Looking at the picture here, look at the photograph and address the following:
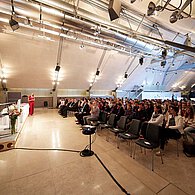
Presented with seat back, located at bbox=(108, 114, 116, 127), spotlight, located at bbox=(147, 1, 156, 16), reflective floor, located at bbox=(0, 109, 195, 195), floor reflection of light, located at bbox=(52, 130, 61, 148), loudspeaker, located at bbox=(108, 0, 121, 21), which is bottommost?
reflective floor, located at bbox=(0, 109, 195, 195)

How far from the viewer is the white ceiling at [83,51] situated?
13.7 ft

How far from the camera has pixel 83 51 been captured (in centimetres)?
886

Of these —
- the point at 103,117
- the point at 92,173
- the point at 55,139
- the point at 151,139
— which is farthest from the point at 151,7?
the point at 55,139

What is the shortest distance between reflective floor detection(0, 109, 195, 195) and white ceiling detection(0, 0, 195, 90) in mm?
3822

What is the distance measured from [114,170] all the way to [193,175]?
1429 millimetres

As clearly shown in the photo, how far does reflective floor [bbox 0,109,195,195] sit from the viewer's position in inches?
79.4

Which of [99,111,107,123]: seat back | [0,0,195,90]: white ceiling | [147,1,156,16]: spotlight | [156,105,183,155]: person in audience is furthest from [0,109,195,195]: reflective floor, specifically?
[0,0,195,90]: white ceiling

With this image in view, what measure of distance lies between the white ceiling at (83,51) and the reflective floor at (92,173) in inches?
150

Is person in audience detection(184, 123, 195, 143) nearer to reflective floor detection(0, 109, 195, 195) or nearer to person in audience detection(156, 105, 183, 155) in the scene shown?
person in audience detection(156, 105, 183, 155)

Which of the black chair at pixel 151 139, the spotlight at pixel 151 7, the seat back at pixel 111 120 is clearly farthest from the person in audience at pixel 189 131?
the spotlight at pixel 151 7

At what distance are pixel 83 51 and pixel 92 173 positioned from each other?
7960 mm

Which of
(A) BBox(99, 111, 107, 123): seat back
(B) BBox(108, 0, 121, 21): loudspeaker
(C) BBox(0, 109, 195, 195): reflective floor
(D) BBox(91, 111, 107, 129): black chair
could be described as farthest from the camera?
(A) BBox(99, 111, 107, 123): seat back

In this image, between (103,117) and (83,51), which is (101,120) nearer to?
(103,117)

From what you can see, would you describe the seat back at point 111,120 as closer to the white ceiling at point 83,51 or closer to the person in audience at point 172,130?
the person in audience at point 172,130
